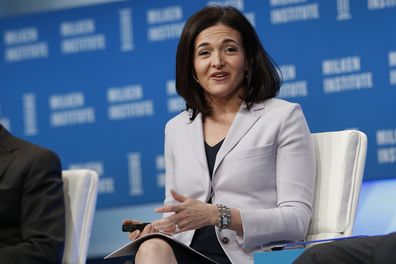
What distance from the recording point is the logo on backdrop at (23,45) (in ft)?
19.8

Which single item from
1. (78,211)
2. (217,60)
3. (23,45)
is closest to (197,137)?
(217,60)

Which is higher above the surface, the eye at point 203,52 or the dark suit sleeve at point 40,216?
the eye at point 203,52

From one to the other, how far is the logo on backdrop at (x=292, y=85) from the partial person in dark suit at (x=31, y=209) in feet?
6.46

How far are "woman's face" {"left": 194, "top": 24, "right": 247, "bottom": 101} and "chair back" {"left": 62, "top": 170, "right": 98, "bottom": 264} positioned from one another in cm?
72

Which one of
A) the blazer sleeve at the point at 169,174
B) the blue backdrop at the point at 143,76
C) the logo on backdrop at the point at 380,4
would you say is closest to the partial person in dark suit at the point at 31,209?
the blazer sleeve at the point at 169,174

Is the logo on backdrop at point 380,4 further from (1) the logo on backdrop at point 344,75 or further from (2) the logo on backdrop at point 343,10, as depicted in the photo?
(1) the logo on backdrop at point 344,75

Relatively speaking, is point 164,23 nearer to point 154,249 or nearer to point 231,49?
point 231,49

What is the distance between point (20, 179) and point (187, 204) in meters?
1.02

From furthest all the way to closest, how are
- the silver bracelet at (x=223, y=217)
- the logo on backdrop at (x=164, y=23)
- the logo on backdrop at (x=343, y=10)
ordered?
1. the logo on backdrop at (x=164, y=23)
2. the logo on backdrop at (x=343, y=10)
3. the silver bracelet at (x=223, y=217)

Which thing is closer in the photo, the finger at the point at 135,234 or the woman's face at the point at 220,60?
the finger at the point at 135,234

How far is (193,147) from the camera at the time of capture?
3.40 m

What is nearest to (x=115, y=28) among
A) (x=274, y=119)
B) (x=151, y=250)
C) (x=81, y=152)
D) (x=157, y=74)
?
(x=157, y=74)

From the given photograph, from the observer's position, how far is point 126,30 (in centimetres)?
582

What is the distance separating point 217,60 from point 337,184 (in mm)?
667
